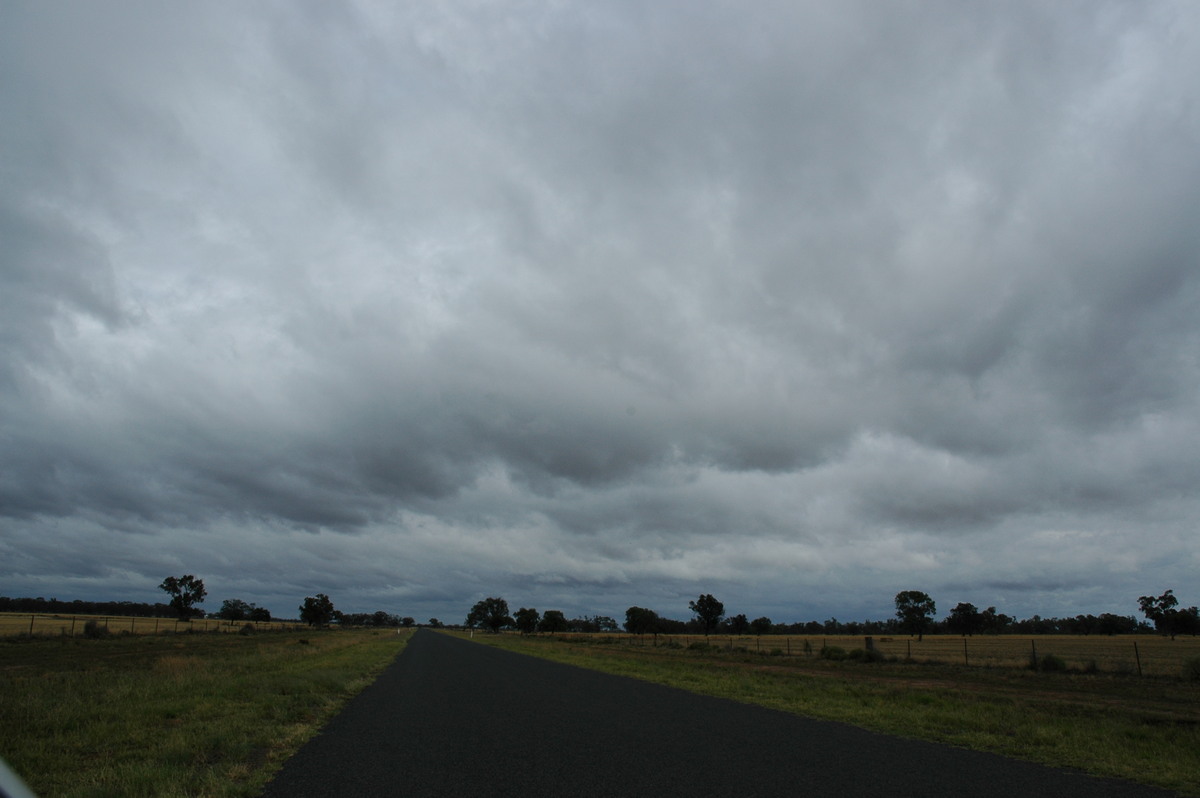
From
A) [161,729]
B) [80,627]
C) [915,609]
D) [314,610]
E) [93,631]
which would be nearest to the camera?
[161,729]

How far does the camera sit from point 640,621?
13612 cm

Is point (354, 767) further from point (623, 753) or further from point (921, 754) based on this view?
point (921, 754)

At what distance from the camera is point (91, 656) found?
40.5 meters

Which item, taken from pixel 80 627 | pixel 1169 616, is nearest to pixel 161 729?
pixel 80 627

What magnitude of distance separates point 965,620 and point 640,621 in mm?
64041

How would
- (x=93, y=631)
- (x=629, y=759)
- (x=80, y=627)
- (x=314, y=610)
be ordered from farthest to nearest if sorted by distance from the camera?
(x=314, y=610) < (x=80, y=627) < (x=93, y=631) < (x=629, y=759)

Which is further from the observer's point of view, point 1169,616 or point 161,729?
point 1169,616

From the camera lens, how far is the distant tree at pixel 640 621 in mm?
135875

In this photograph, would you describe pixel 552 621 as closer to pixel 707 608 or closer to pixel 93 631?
pixel 707 608

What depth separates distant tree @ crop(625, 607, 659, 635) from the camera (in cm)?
13588

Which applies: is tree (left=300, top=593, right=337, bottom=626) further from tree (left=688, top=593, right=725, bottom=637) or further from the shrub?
the shrub

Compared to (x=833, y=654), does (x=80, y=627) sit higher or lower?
lower

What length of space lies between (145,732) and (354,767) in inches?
201

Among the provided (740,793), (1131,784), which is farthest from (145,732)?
(1131,784)
